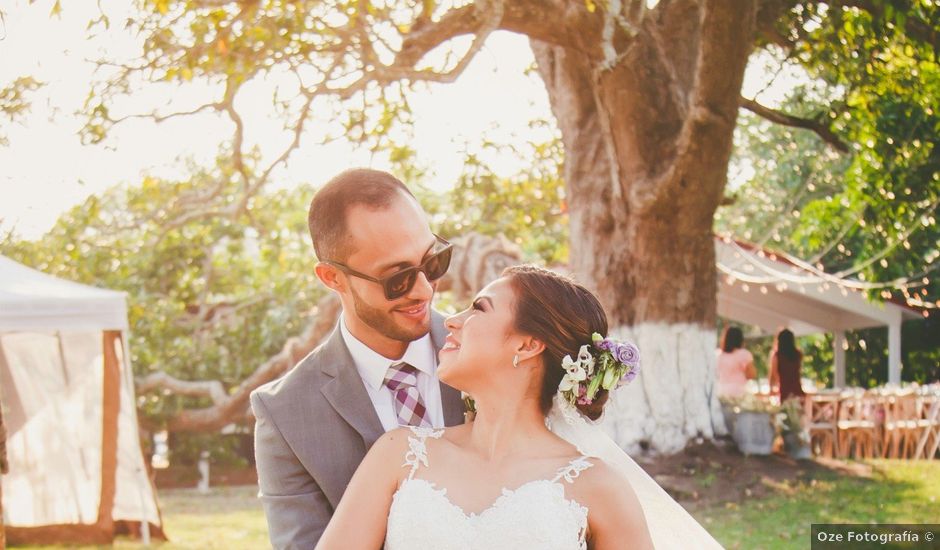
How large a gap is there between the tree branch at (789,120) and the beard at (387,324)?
9380mm

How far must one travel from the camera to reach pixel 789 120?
12742 mm

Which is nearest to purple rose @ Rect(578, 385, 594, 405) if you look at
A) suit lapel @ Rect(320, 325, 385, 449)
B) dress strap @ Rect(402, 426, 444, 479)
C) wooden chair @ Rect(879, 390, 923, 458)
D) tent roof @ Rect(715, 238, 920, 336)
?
dress strap @ Rect(402, 426, 444, 479)

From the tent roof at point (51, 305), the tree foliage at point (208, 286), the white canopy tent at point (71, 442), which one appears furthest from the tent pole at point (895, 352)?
the tent roof at point (51, 305)

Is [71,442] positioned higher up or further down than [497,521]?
further down

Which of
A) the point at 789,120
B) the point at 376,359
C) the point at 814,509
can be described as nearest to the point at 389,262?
the point at 376,359

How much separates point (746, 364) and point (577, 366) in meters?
12.7

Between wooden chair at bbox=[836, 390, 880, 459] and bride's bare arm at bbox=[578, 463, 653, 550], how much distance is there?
45.1 feet

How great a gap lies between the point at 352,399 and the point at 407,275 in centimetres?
43

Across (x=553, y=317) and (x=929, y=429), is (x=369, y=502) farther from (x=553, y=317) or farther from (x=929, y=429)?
(x=929, y=429)

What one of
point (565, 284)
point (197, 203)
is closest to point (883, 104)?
point (197, 203)

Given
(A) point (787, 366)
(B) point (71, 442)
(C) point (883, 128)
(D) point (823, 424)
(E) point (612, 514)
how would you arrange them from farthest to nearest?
(A) point (787, 366)
(D) point (823, 424)
(C) point (883, 128)
(B) point (71, 442)
(E) point (612, 514)

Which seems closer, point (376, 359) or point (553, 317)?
point (553, 317)

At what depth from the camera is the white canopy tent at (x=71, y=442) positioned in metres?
11.5

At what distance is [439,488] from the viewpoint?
355cm
